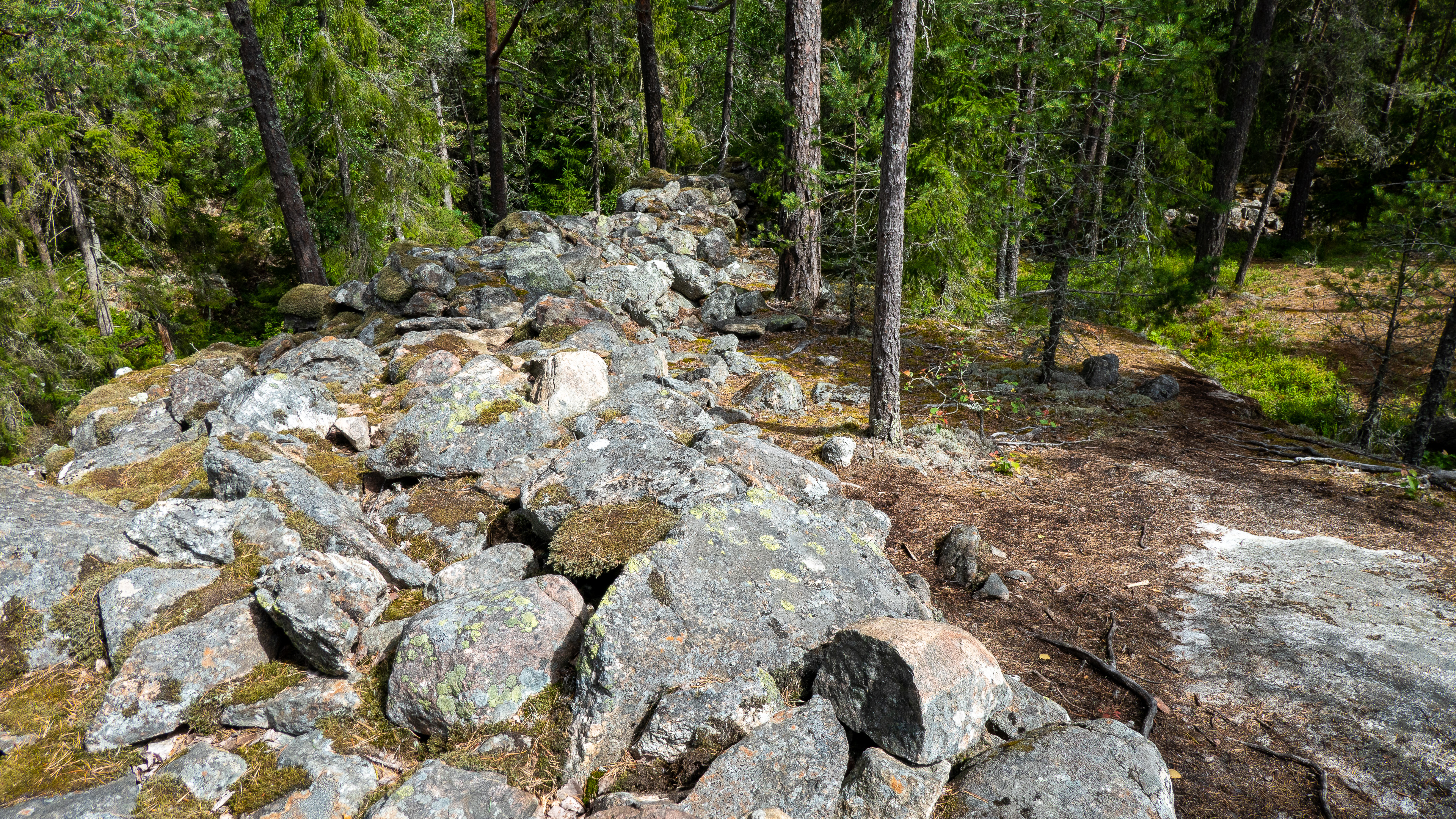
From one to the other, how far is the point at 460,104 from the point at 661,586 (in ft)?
91.8

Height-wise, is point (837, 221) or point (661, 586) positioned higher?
point (837, 221)

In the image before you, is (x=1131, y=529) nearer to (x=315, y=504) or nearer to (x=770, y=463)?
(x=770, y=463)

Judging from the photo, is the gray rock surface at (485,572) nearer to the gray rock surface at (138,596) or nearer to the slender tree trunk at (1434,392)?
the gray rock surface at (138,596)

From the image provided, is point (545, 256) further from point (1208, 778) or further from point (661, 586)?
point (1208, 778)

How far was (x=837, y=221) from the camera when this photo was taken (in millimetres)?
12250

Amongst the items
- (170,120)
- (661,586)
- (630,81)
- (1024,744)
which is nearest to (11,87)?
(170,120)

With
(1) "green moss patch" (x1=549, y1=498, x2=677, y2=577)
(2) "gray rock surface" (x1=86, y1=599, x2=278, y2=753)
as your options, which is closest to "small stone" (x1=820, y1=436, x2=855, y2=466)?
(1) "green moss patch" (x1=549, y1=498, x2=677, y2=577)

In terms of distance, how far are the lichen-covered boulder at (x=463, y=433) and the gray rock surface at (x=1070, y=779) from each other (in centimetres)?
472

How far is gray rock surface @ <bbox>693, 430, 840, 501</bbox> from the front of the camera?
6.19 metres

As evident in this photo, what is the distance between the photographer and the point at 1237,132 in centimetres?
1662

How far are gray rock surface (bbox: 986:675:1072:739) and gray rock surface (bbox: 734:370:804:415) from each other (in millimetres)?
5424

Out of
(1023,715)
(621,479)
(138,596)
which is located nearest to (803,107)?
(621,479)

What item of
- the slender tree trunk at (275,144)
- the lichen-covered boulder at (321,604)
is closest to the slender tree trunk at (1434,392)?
the lichen-covered boulder at (321,604)

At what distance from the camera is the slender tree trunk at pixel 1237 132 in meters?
15.8
